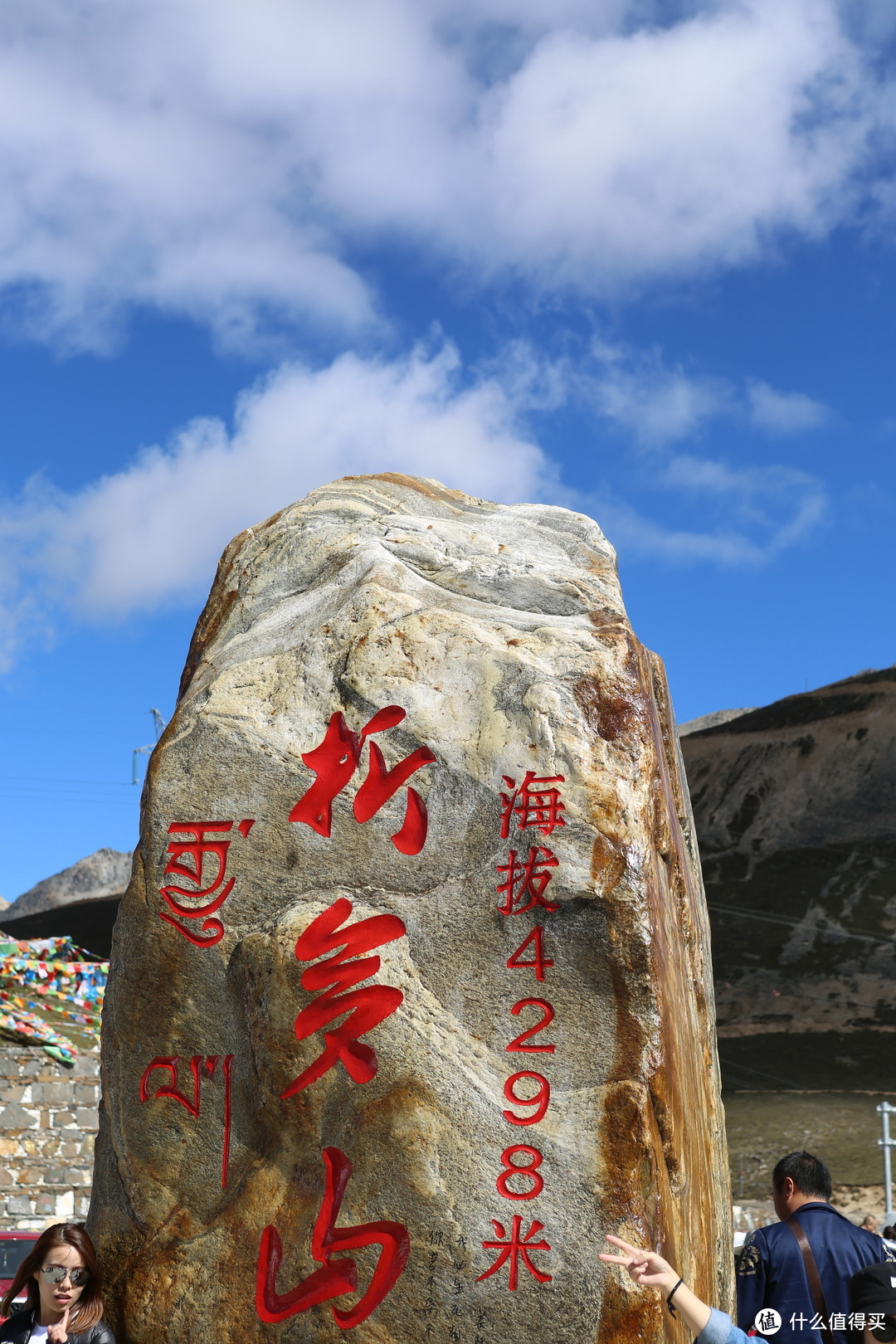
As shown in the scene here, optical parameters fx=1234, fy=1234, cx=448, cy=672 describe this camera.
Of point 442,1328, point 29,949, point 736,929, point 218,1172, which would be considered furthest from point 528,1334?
point 736,929

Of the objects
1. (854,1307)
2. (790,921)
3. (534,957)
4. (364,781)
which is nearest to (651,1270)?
(854,1307)

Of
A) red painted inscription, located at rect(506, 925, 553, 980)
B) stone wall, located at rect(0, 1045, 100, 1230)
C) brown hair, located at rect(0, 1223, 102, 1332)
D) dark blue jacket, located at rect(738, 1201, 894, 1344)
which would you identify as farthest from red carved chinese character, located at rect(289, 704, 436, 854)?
stone wall, located at rect(0, 1045, 100, 1230)

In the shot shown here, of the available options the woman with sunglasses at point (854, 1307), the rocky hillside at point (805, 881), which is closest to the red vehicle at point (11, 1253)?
the woman with sunglasses at point (854, 1307)

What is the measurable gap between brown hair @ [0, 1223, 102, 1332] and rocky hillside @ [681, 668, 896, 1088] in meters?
23.8

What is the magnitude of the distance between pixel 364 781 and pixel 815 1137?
1947 centimetres

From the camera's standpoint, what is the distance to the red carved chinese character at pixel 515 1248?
3195mm

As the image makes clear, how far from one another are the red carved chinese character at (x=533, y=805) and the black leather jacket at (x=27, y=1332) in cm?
167

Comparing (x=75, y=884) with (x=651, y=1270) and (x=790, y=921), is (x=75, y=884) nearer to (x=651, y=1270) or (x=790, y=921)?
(x=790, y=921)

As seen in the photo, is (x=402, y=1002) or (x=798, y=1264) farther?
(x=402, y=1002)

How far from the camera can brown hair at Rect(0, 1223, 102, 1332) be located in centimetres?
320

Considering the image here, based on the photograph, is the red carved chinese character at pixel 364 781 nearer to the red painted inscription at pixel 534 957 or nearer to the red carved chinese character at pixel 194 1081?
the red painted inscription at pixel 534 957

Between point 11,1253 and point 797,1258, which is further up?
point 797,1258

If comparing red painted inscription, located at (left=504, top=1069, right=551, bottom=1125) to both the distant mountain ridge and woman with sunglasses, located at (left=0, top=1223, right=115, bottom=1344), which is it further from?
the distant mountain ridge

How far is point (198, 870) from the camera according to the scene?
3621 mm
